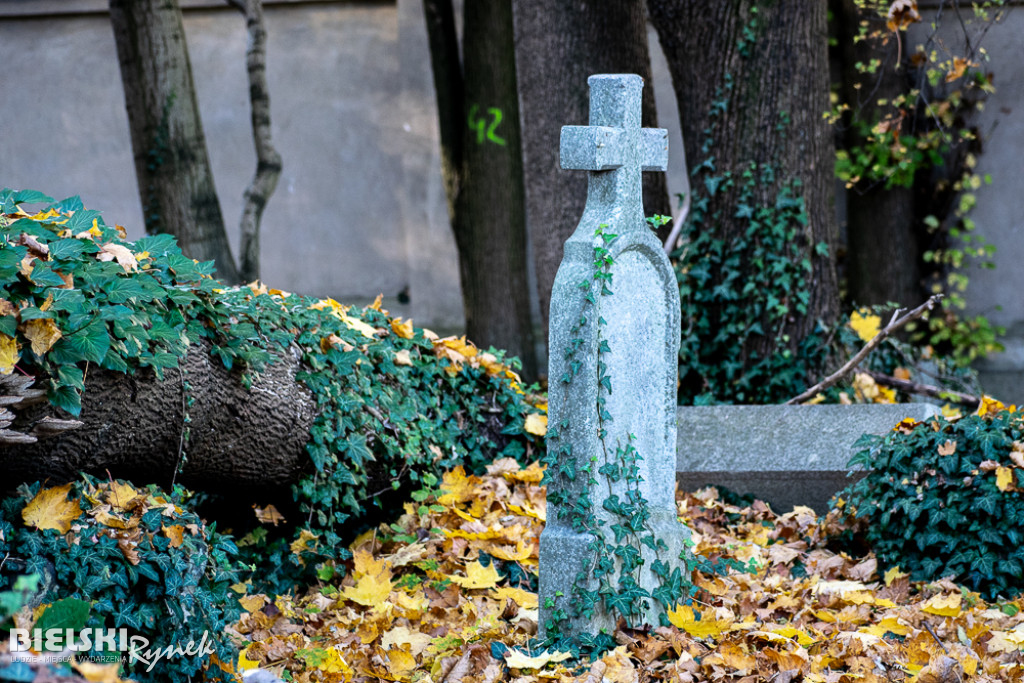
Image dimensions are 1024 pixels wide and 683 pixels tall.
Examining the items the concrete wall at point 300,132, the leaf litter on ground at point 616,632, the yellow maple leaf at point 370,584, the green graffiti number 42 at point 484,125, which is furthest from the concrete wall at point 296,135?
the yellow maple leaf at point 370,584

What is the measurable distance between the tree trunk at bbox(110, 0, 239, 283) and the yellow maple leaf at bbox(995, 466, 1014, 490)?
473cm

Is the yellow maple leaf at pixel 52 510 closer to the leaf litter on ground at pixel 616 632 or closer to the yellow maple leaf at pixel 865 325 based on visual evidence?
the leaf litter on ground at pixel 616 632

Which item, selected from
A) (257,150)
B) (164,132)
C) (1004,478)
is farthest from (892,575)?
(257,150)

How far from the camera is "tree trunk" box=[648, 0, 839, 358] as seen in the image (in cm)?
644

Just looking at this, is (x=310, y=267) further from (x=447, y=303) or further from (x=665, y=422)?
(x=665, y=422)

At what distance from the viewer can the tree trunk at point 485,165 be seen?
8.21 metres

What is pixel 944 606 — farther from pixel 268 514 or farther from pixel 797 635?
pixel 268 514

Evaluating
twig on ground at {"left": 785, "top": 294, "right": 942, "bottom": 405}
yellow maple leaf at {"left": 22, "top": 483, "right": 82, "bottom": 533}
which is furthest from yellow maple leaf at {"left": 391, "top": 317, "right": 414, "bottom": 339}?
twig on ground at {"left": 785, "top": 294, "right": 942, "bottom": 405}

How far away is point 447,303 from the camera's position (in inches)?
398

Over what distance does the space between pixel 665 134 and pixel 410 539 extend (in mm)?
2022

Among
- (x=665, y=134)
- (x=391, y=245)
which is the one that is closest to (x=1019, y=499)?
(x=665, y=134)

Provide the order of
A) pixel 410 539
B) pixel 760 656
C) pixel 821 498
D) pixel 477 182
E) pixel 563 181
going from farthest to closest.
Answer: pixel 477 182 < pixel 563 181 < pixel 821 498 < pixel 410 539 < pixel 760 656

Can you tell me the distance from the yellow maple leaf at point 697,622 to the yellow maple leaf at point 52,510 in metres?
2.10

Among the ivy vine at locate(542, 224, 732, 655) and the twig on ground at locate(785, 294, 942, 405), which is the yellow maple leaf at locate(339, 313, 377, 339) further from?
the twig on ground at locate(785, 294, 942, 405)
